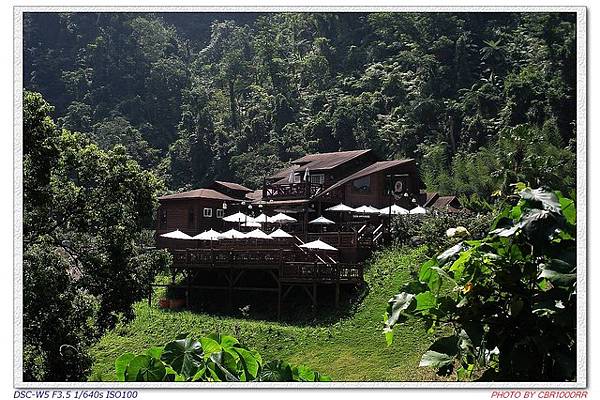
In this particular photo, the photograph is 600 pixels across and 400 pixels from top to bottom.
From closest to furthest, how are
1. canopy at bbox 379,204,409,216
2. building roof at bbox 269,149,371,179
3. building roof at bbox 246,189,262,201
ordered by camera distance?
canopy at bbox 379,204,409,216 < building roof at bbox 269,149,371,179 < building roof at bbox 246,189,262,201

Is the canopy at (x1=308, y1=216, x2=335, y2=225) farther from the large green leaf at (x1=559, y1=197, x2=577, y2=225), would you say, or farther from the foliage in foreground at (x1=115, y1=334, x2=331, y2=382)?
the large green leaf at (x1=559, y1=197, x2=577, y2=225)

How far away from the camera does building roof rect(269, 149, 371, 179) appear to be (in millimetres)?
13281

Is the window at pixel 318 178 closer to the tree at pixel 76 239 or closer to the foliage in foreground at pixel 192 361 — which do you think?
the tree at pixel 76 239

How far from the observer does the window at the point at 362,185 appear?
13281mm

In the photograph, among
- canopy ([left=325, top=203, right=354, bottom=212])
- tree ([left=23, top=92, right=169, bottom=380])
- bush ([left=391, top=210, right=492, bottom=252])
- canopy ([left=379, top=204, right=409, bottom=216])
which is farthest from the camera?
canopy ([left=325, top=203, right=354, bottom=212])

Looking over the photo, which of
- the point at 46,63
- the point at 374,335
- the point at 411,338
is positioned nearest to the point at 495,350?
the point at 46,63

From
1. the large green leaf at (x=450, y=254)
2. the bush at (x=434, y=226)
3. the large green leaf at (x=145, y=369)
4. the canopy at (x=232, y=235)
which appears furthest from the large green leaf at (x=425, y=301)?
the canopy at (x=232, y=235)

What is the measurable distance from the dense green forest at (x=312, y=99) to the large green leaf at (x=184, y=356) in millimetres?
7463

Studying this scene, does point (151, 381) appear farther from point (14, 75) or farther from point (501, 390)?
point (14, 75)

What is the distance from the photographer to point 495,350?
88.7 inches

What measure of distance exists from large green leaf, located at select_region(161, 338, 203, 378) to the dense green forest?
7463 millimetres

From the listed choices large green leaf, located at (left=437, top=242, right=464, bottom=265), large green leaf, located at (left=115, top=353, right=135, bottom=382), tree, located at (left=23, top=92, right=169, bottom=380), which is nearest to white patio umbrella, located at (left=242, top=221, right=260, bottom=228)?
tree, located at (left=23, top=92, right=169, bottom=380)

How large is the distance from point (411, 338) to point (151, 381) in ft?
20.4

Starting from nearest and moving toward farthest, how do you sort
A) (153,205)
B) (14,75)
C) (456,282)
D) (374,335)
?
(456,282)
(14,75)
(153,205)
(374,335)
